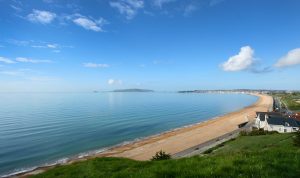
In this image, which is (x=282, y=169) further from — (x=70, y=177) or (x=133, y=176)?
(x=70, y=177)

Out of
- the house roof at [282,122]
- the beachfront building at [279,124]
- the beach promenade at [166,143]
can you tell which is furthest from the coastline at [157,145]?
the house roof at [282,122]

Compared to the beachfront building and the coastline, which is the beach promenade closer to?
the coastline

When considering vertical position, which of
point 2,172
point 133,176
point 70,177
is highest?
point 133,176

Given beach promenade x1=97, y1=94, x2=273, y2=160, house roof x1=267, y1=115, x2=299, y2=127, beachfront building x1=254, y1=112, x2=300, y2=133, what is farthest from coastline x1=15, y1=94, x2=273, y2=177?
house roof x1=267, y1=115, x2=299, y2=127

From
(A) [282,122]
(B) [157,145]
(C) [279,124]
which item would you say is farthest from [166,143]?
(A) [282,122]

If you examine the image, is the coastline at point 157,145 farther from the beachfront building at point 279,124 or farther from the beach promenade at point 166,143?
the beachfront building at point 279,124

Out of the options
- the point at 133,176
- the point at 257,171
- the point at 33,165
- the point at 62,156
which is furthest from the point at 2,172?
the point at 257,171

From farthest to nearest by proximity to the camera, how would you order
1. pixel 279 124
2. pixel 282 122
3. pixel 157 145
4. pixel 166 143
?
1. pixel 282 122
2. pixel 279 124
3. pixel 166 143
4. pixel 157 145

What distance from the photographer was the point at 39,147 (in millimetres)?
43812

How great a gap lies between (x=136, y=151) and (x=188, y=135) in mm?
17739

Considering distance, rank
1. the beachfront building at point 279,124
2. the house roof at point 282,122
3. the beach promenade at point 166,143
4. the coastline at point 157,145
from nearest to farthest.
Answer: the coastline at point 157,145 → the beach promenade at point 166,143 → the beachfront building at point 279,124 → the house roof at point 282,122

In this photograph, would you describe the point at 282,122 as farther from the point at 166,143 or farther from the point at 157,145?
the point at 157,145

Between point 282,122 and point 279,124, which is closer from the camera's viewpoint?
point 279,124

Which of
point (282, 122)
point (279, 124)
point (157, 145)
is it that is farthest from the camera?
point (282, 122)
